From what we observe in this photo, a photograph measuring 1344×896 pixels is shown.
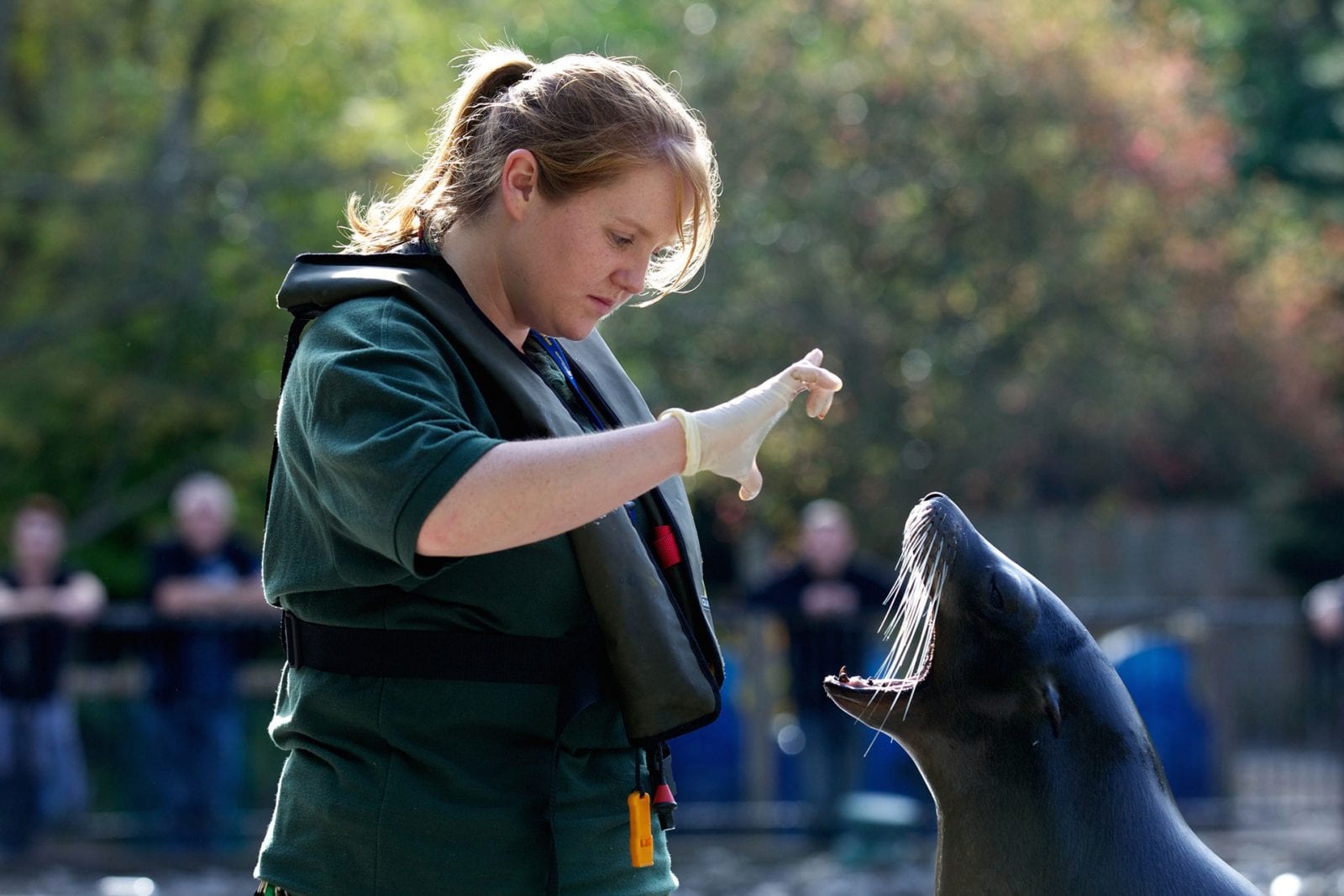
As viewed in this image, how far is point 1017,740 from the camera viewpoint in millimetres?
2559

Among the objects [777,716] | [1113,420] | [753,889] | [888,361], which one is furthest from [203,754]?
[1113,420]

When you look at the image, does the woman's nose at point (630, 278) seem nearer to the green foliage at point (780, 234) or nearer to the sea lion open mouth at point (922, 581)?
the sea lion open mouth at point (922, 581)

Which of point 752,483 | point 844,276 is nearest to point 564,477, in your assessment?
point 752,483

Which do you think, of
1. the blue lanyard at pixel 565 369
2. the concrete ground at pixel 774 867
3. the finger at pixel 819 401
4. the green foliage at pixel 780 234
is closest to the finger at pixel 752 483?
the finger at pixel 819 401

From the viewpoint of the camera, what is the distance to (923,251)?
13812mm

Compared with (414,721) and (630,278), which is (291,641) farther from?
(630,278)

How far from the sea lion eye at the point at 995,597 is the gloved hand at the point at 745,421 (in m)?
0.49

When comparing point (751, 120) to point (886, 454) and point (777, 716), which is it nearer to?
point (886, 454)

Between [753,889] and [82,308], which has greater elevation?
[82,308]

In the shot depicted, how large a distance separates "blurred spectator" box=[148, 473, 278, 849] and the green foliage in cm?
409

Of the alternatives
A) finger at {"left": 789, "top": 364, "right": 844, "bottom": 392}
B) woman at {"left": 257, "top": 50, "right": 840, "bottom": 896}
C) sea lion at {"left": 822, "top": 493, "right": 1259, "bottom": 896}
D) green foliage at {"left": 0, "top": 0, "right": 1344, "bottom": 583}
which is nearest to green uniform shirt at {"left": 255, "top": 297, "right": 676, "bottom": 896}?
woman at {"left": 257, "top": 50, "right": 840, "bottom": 896}

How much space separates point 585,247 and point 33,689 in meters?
6.89

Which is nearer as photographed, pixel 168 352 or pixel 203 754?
Answer: pixel 203 754

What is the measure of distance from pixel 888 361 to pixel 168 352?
5.47m
